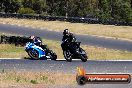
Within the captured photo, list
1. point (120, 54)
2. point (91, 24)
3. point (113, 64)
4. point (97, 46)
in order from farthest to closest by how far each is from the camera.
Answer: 1. point (91, 24)
2. point (97, 46)
3. point (120, 54)
4. point (113, 64)

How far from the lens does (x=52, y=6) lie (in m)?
89.5

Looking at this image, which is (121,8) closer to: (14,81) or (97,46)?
(97,46)

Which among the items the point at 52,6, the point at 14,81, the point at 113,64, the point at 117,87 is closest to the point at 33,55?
the point at 113,64

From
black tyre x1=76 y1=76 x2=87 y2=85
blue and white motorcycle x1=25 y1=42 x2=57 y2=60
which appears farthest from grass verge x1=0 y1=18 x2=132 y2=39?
black tyre x1=76 y1=76 x2=87 y2=85

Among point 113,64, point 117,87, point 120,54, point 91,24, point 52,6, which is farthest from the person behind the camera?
point 52,6

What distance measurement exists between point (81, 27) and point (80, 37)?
710 cm

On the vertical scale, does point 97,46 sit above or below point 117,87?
below

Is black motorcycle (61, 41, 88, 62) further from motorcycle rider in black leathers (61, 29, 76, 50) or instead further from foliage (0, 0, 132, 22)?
foliage (0, 0, 132, 22)

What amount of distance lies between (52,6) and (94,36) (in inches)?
1932

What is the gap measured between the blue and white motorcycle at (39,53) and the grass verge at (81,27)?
18220 millimetres

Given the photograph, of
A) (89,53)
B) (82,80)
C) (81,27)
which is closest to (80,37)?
(81,27)

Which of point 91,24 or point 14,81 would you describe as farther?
point 91,24

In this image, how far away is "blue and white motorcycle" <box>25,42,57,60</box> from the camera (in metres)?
23.5

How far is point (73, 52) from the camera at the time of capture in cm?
2367
